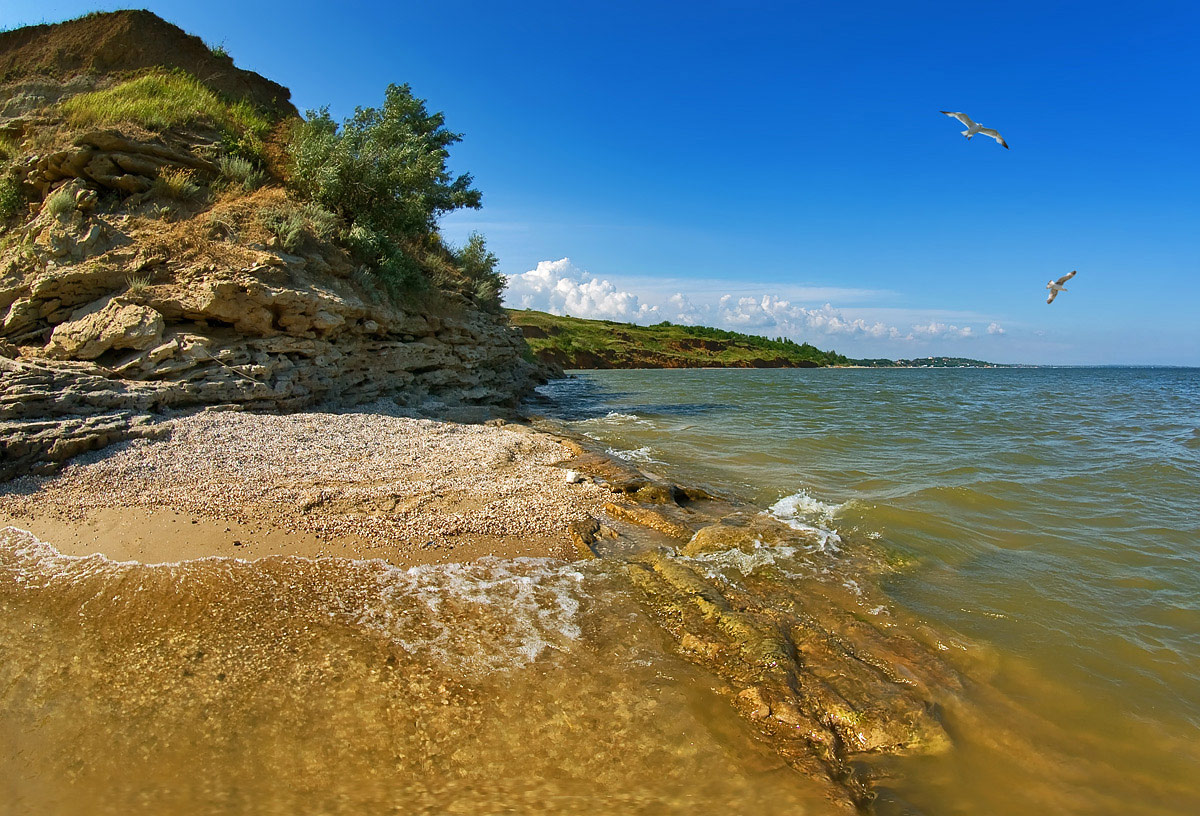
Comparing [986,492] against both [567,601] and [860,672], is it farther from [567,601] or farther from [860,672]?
[567,601]

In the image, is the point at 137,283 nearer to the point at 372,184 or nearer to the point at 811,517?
the point at 372,184

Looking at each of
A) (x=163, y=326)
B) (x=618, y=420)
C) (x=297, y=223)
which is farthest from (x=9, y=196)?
(x=618, y=420)

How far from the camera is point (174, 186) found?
15.2 m

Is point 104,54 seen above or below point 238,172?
above

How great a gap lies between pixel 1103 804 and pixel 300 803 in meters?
5.38

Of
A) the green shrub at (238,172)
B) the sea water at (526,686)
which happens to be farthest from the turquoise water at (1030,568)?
the green shrub at (238,172)

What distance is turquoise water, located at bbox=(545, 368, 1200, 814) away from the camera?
14.1ft

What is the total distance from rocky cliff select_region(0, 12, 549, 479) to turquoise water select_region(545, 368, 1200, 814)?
26.2 feet

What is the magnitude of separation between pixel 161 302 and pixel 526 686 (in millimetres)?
13397

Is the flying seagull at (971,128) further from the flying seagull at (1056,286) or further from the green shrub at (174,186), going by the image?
the green shrub at (174,186)

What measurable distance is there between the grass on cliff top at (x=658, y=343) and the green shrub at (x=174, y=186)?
69.3 meters

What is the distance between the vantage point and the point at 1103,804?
399 centimetres

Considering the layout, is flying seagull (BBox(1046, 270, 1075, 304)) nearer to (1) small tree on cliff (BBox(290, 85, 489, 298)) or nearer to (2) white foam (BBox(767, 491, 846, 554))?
(2) white foam (BBox(767, 491, 846, 554))

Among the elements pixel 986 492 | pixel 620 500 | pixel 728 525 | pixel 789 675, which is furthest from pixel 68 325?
pixel 986 492
